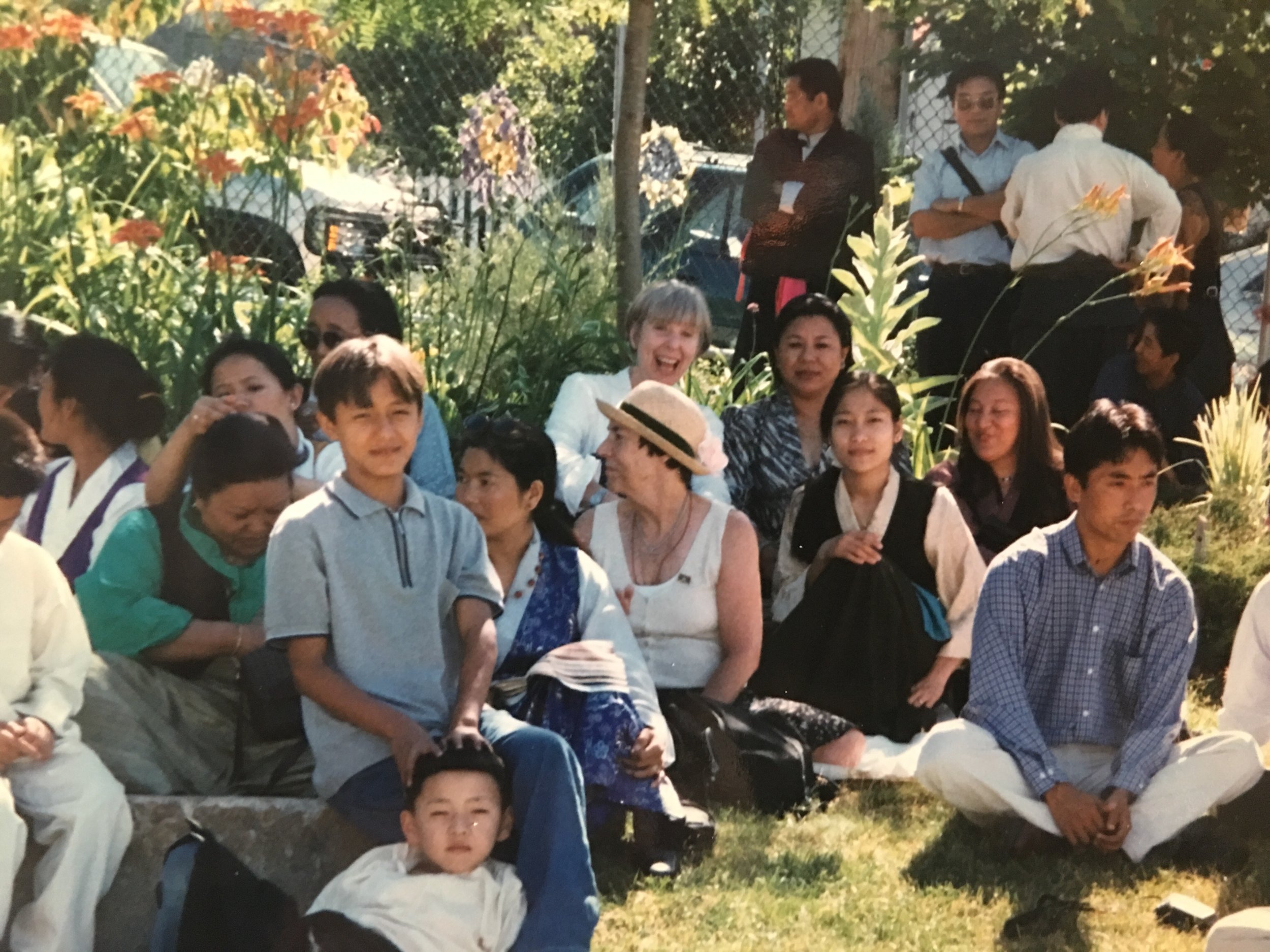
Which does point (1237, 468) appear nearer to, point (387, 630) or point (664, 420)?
point (664, 420)

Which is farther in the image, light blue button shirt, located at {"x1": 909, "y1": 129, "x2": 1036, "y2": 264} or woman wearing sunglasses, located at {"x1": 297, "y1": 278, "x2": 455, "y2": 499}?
light blue button shirt, located at {"x1": 909, "y1": 129, "x2": 1036, "y2": 264}

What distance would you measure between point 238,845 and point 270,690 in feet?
1.04

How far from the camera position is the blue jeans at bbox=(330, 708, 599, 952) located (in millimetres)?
3350

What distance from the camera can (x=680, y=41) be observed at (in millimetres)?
10992

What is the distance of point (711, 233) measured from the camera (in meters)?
9.58

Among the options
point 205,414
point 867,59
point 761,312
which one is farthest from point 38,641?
point 867,59

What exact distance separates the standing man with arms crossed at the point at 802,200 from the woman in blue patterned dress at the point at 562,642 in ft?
10.3

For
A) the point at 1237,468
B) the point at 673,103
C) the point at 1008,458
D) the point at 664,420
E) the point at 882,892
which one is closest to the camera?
the point at 882,892

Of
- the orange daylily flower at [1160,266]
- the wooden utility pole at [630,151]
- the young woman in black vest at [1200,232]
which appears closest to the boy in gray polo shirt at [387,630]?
the wooden utility pole at [630,151]

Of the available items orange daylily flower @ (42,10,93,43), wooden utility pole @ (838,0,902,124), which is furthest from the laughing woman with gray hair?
wooden utility pole @ (838,0,902,124)

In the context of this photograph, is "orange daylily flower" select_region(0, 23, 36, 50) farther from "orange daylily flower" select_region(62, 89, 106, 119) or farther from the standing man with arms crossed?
the standing man with arms crossed

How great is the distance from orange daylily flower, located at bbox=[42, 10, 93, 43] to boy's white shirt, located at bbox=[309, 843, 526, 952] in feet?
10.4

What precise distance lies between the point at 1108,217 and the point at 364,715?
406 cm

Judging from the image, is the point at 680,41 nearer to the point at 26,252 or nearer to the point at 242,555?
the point at 26,252
